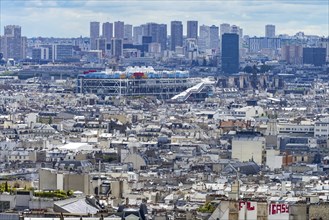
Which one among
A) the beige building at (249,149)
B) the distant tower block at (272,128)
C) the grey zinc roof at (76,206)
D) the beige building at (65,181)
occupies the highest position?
the grey zinc roof at (76,206)

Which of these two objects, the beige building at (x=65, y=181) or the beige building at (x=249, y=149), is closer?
the beige building at (x=65, y=181)

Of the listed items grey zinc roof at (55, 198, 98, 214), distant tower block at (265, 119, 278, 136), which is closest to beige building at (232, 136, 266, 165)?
distant tower block at (265, 119, 278, 136)

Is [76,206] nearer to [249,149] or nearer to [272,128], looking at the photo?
[249,149]

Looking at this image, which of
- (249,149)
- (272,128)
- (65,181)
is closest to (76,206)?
(65,181)

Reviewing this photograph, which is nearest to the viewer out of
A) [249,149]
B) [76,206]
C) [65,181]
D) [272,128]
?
[76,206]

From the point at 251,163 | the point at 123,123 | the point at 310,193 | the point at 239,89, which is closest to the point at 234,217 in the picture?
the point at 310,193

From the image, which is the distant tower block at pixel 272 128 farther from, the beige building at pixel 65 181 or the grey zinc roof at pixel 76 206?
the grey zinc roof at pixel 76 206

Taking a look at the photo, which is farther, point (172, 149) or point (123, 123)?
point (123, 123)

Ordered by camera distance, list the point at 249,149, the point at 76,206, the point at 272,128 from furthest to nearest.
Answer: the point at 272,128 < the point at 249,149 < the point at 76,206

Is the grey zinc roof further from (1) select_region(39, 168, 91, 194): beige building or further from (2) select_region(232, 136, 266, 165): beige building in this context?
(2) select_region(232, 136, 266, 165): beige building

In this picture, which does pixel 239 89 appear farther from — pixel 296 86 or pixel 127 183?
pixel 127 183

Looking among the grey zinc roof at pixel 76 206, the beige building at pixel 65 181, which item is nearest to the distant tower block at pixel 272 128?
the beige building at pixel 65 181
